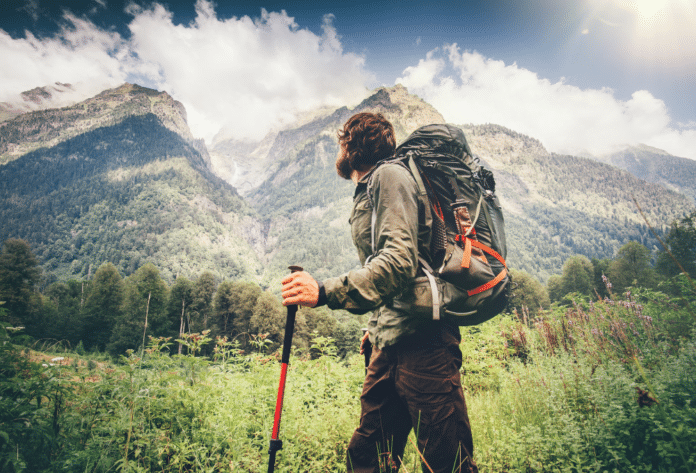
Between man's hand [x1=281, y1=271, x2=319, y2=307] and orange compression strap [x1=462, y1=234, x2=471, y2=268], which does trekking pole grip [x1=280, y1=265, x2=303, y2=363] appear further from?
orange compression strap [x1=462, y1=234, x2=471, y2=268]

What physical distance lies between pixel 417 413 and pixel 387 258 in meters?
0.94

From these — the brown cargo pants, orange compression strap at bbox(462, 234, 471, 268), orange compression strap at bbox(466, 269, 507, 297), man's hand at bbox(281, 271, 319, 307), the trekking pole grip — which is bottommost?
the brown cargo pants

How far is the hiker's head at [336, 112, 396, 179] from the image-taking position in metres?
1.98

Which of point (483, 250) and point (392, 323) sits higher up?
point (483, 250)

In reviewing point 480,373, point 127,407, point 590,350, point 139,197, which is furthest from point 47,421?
point 139,197

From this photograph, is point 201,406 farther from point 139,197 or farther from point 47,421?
point 139,197

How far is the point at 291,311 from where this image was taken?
157 cm

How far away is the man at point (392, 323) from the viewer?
4.57ft

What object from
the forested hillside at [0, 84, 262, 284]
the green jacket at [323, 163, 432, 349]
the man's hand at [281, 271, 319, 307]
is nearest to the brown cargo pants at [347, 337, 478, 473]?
the green jacket at [323, 163, 432, 349]

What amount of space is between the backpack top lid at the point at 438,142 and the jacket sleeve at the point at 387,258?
47cm

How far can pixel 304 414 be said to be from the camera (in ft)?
11.5

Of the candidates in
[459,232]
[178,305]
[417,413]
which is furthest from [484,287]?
[178,305]

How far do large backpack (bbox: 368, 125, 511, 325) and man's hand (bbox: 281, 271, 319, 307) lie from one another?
25.6 inches

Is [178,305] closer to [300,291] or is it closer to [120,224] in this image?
[300,291]
